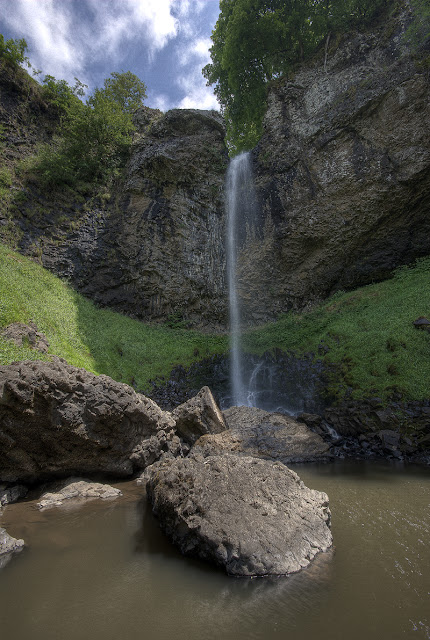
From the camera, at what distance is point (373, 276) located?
1739cm

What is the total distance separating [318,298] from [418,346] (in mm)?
8119

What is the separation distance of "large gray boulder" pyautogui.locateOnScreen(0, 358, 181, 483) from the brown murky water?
1439 millimetres

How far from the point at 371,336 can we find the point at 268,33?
67.4 feet

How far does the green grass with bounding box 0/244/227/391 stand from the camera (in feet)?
39.3

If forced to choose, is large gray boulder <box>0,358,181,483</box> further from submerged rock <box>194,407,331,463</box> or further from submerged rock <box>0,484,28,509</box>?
submerged rock <box>194,407,331,463</box>

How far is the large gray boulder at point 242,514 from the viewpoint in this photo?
358cm

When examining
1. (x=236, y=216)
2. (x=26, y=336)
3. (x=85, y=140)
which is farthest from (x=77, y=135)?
(x=26, y=336)

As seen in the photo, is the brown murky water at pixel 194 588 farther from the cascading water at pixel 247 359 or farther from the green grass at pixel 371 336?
the cascading water at pixel 247 359

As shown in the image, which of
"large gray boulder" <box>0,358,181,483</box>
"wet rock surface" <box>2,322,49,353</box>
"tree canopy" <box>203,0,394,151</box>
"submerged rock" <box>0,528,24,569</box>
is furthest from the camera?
"tree canopy" <box>203,0,394,151</box>

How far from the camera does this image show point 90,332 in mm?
15180

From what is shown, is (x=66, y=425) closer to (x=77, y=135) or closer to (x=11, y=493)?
(x=11, y=493)

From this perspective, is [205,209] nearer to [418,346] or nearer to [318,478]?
[418,346]

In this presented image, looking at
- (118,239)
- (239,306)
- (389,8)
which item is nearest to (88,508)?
(239,306)

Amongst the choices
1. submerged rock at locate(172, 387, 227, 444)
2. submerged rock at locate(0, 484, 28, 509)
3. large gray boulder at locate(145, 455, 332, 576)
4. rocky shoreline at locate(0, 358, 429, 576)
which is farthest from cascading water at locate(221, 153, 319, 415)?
submerged rock at locate(0, 484, 28, 509)
